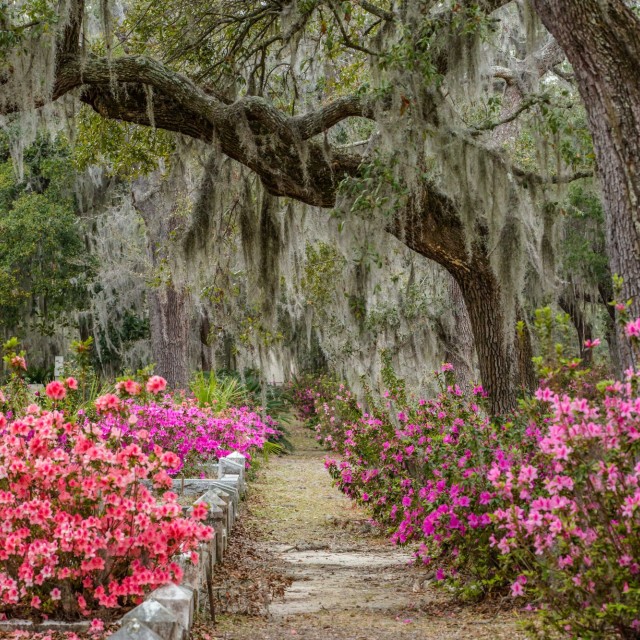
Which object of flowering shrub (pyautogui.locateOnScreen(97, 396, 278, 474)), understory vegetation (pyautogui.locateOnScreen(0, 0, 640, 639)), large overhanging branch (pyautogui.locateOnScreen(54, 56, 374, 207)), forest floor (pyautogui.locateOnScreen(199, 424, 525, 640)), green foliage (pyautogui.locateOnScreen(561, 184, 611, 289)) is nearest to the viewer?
understory vegetation (pyautogui.locateOnScreen(0, 0, 640, 639))

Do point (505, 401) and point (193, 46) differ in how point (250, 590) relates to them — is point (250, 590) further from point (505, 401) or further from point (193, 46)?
point (193, 46)

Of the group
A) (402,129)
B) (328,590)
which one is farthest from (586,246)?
(328,590)

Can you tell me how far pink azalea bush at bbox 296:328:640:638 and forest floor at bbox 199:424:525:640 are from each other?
223 millimetres

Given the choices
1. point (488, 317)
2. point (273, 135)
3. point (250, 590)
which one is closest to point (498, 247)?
point (488, 317)

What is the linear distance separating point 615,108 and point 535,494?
6.17ft

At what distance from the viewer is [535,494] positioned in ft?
14.1

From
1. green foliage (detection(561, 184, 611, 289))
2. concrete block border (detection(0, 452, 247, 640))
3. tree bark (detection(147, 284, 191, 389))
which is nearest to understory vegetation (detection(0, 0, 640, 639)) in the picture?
concrete block border (detection(0, 452, 247, 640))

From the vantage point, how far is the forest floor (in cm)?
439

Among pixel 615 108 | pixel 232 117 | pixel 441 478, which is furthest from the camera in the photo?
pixel 232 117

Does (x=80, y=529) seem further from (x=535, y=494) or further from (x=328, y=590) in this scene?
(x=328, y=590)

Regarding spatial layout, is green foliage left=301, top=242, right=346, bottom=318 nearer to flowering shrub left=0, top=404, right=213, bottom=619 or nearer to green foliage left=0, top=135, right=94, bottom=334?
green foliage left=0, top=135, right=94, bottom=334

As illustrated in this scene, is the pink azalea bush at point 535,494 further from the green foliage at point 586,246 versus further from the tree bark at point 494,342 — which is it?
the green foliage at point 586,246

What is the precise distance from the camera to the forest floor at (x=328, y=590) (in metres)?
4.39

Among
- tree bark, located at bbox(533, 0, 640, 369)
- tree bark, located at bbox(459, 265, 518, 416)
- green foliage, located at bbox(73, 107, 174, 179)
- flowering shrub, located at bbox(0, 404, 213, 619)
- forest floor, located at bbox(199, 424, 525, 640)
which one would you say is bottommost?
forest floor, located at bbox(199, 424, 525, 640)
